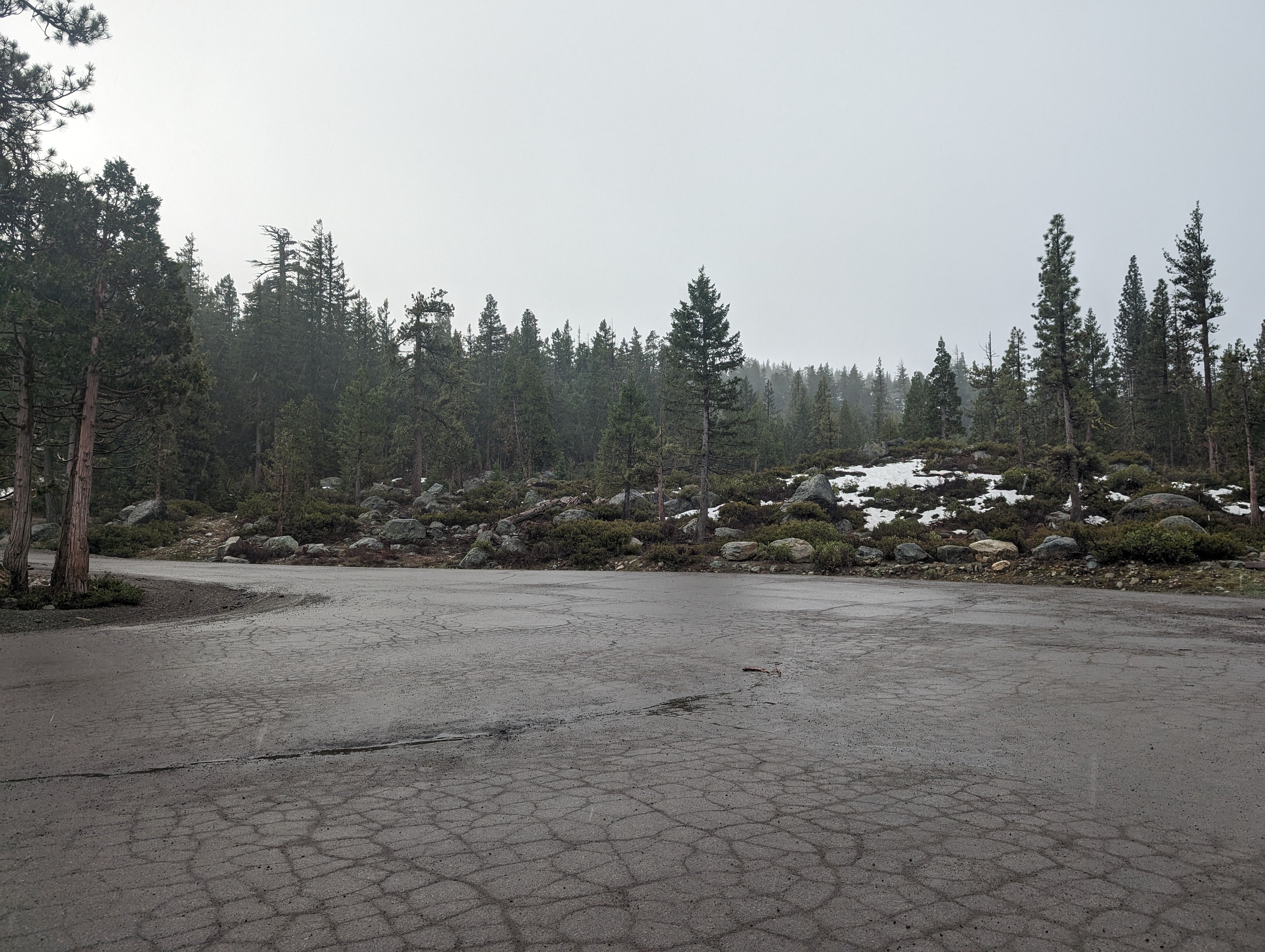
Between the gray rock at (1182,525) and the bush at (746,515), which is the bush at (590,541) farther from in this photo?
the gray rock at (1182,525)

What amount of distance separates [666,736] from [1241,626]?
9193 mm

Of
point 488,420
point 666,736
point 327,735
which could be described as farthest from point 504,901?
point 488,420

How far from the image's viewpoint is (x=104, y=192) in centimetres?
1427

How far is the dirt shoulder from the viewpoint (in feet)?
35.9

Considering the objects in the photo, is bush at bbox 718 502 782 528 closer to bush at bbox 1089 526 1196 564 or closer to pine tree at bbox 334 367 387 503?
bush at bbox 1089 526 1196 564

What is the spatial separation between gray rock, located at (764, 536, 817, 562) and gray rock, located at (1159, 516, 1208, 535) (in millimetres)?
9772

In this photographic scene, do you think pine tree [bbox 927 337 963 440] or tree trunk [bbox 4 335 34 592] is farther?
pine tree [bbox 927 337 963 440]

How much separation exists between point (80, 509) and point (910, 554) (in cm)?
2139

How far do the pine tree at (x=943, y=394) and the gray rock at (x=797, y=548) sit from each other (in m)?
42.9

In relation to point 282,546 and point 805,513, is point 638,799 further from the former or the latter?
point 282,546

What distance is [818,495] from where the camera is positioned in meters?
32.7

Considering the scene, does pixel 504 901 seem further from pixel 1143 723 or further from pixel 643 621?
pixel 643 621

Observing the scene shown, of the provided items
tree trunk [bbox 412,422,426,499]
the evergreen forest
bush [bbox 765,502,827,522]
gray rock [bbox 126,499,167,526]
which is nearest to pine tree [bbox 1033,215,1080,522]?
the evergreen forest

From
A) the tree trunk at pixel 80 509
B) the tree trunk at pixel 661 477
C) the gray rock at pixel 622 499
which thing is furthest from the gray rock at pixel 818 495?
the tree trunk at pixel 80 509
